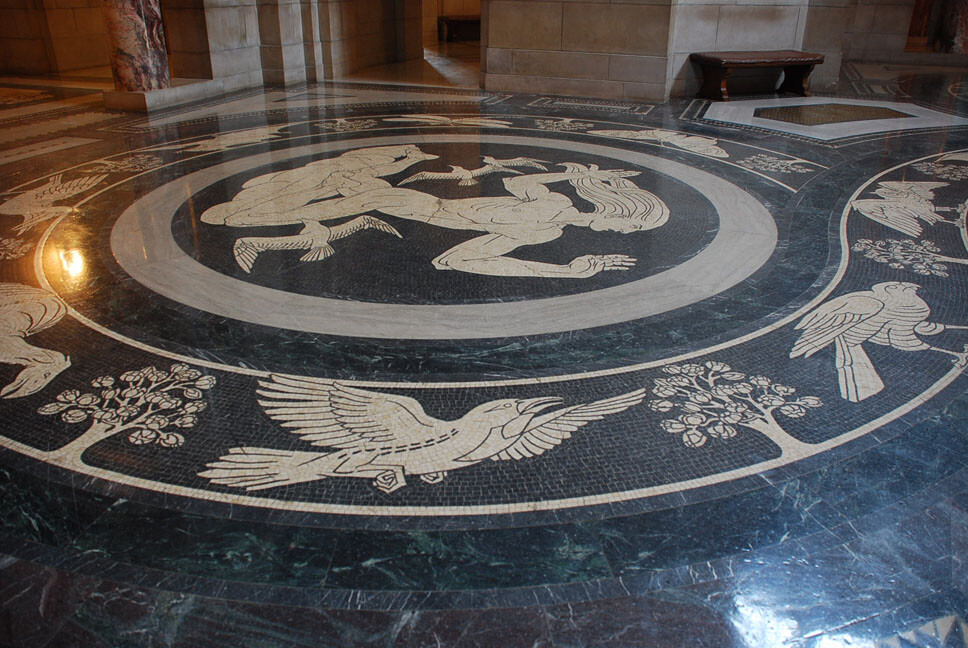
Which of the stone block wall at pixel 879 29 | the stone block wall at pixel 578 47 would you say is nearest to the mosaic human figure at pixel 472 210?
the stone block wall at pixel 578 47

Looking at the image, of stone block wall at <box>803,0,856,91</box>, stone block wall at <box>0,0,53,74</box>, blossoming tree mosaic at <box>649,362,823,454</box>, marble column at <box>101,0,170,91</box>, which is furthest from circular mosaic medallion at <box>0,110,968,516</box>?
stone block wall at <box>0,0,53,74</box>

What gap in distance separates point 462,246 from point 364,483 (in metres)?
2.53

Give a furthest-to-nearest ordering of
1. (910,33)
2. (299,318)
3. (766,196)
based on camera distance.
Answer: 1. (910,33)
2. (766,196)
3. (299,318)

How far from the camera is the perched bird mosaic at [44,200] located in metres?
5.35

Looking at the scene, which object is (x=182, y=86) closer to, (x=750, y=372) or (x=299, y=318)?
(x=299, y=318)

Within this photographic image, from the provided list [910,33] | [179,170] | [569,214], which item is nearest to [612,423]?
[569,214]

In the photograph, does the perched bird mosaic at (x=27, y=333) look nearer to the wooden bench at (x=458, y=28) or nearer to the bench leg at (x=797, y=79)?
the bench leg at (x=797, y=79)

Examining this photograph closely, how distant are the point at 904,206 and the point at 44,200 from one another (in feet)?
23.1

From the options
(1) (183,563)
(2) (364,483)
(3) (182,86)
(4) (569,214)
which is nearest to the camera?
(1) (183,563)

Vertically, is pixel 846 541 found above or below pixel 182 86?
below

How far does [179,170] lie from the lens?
6523 mm

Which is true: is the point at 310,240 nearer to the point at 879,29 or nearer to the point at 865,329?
the point at 865,329

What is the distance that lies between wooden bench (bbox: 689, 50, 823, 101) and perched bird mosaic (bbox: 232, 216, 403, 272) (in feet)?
22.9

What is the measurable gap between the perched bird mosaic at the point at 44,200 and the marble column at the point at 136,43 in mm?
3458
